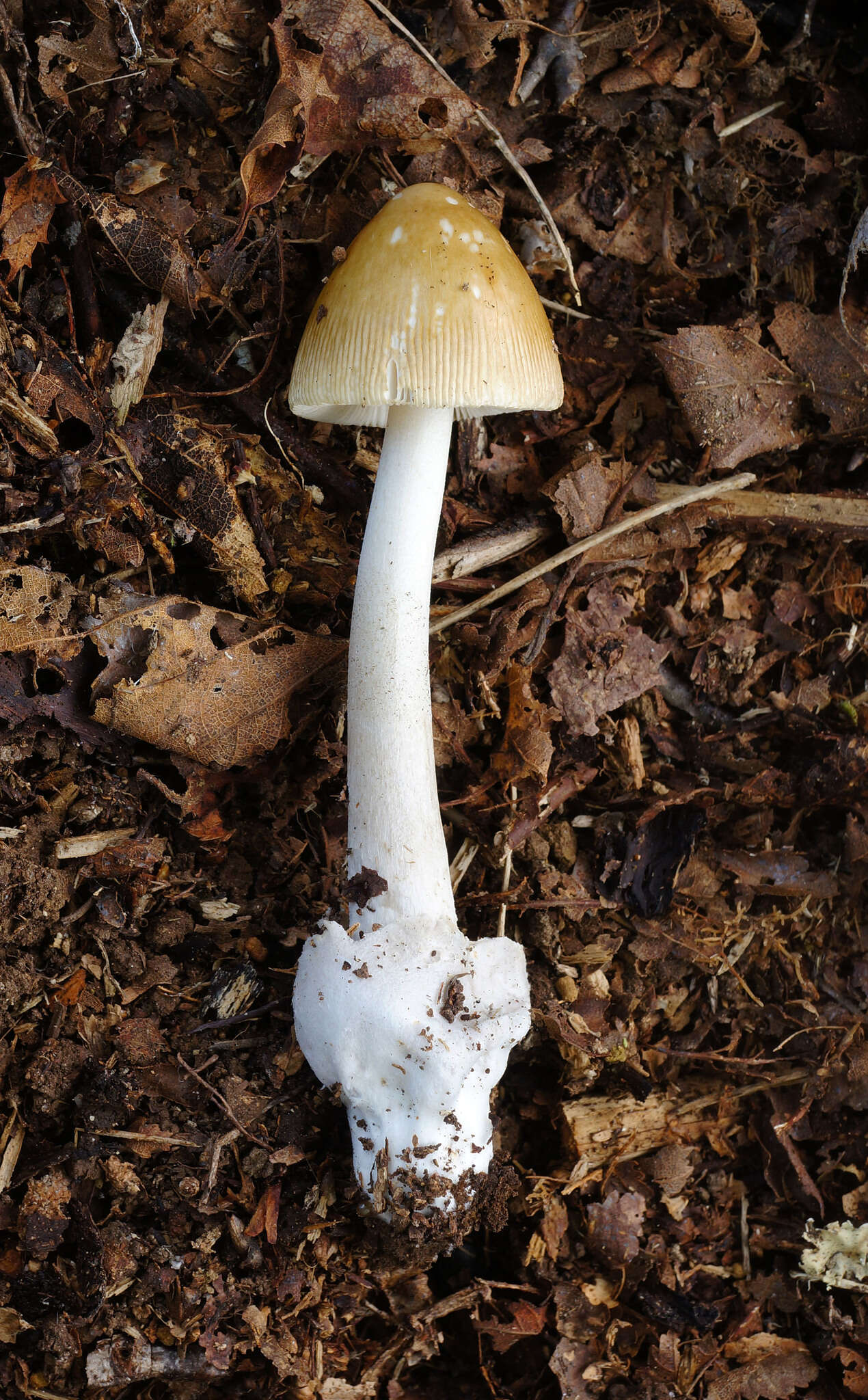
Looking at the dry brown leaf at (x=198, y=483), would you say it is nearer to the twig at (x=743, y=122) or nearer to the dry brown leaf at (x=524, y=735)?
the dry brown leaf at (x=524, y=735)

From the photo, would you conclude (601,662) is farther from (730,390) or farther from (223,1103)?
(223,1103)

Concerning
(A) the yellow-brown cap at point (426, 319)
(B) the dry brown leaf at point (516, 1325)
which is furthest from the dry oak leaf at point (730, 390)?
(B) the dry brown leaf at point (516, 1325)

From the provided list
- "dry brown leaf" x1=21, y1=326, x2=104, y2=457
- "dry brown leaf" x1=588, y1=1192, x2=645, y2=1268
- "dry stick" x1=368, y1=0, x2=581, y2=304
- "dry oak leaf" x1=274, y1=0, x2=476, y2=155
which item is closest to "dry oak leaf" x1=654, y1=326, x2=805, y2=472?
"dry stick" x1=368, y1=0, x2=581, y2=304

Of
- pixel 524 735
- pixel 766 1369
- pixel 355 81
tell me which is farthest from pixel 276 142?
pixel 766 1369

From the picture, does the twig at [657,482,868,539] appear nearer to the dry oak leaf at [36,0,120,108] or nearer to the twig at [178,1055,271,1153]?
the dry oak leaf at [36,0,120,108]

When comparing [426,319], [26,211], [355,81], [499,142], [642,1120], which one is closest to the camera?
[426,319]

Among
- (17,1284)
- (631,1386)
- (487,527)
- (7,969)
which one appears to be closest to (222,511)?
(487,527)
